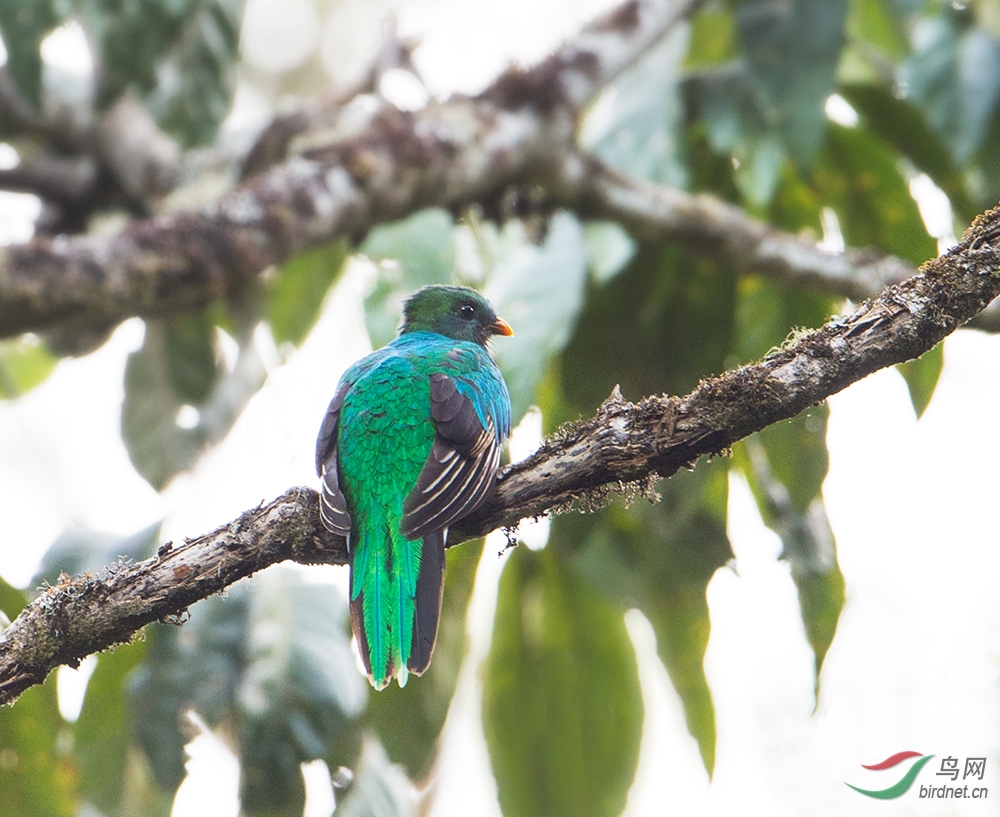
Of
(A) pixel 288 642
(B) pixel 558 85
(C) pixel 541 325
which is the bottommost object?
(A) pixel 288 642

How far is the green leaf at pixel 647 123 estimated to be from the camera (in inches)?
185

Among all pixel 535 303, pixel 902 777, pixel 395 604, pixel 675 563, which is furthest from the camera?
pixel 675 563

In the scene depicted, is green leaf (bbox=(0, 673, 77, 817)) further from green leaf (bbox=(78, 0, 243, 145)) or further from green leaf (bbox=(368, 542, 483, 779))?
green leaf (bbox=(78, 0, 243, 145))

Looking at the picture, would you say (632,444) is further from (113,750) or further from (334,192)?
(113,750)

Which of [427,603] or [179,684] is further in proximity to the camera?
[179,684]

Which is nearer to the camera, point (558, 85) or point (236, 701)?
point (236, 701)

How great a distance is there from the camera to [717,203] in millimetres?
4789

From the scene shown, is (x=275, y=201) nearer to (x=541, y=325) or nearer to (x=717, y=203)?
(x=541, y=325)

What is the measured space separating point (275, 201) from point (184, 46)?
1.01 metres

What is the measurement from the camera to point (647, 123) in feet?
15.6

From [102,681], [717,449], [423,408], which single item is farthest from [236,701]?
[717,449]

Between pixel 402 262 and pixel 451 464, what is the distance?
4.59ft

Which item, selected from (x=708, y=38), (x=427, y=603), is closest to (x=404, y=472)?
(x=427, y=603)

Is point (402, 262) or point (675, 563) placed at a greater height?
point (402, 262)
